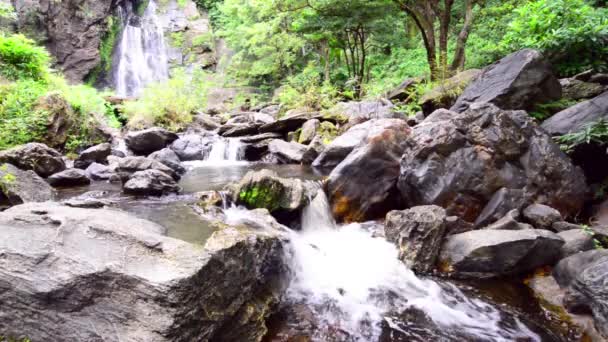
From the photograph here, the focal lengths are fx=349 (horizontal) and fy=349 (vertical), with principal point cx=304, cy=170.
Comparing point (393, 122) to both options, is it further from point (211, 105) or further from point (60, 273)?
point (211, 105)

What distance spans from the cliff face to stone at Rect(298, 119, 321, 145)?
18.9 m

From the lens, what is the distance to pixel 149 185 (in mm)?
7055

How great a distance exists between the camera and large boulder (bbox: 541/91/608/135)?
534cm

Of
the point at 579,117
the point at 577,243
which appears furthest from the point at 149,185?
the point at 579,117

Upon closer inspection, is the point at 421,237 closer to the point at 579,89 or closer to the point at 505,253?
the point at 505,253

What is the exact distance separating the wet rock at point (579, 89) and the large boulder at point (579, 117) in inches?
51.4

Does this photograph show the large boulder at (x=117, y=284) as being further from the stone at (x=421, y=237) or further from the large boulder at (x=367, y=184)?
the large boulder at (x=367, y=184)

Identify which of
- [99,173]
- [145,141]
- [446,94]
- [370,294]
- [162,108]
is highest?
[446,94]

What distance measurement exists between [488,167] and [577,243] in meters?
1.54

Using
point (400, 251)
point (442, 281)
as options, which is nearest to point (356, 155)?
point (400, 251)

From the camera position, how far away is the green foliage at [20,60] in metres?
11.6

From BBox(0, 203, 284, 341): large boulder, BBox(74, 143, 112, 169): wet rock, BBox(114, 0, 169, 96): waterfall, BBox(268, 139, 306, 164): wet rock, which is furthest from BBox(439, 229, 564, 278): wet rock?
BBox(114, 0, 169, 96): waterfall

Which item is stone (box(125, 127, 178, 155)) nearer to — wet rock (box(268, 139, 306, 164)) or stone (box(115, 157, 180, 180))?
stone (box(115, 157, 180, 180))

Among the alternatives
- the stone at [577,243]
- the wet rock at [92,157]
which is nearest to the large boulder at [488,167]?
the stone at [577,243]
